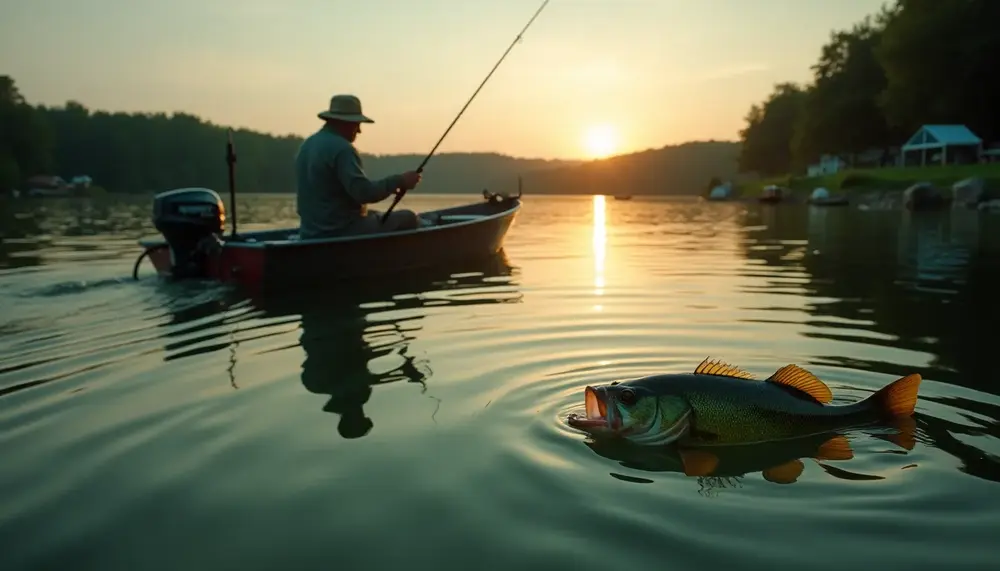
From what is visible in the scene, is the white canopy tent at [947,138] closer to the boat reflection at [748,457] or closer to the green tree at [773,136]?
the green tree at [773,136]

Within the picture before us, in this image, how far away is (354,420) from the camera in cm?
479

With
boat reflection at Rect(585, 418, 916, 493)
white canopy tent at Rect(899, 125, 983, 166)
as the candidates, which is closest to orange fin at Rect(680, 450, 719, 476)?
boat reflection at Rect(585, 418, 916, 493)

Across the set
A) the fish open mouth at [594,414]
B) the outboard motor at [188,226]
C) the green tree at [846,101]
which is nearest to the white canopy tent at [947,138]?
the green tree at [846,101]

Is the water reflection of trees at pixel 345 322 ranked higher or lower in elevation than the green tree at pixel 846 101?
lower

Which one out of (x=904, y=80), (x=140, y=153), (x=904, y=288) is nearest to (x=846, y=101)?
(x=904, y=80)

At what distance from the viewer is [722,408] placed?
Answer: 3979mm

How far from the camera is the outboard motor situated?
10750 millimetres

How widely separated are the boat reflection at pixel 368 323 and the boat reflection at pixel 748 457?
1.57 meters

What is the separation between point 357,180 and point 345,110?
0.94 metres

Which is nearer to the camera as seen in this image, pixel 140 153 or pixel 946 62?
pixel 946 62

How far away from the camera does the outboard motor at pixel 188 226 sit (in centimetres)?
1075

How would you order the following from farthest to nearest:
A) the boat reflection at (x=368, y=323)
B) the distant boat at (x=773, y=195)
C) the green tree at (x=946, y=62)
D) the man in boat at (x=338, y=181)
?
1. the distant boat at (x=773, y=195)
2. the green tree at (x=946, y=62)
3. the man in boat at (x=338, y=181)
4. the boat reflection at (x=368, y=323)

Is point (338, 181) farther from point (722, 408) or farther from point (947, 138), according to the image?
point (947, 138)

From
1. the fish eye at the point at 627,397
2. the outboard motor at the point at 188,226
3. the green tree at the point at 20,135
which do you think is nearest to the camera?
the fish eye at the point at 627,397
